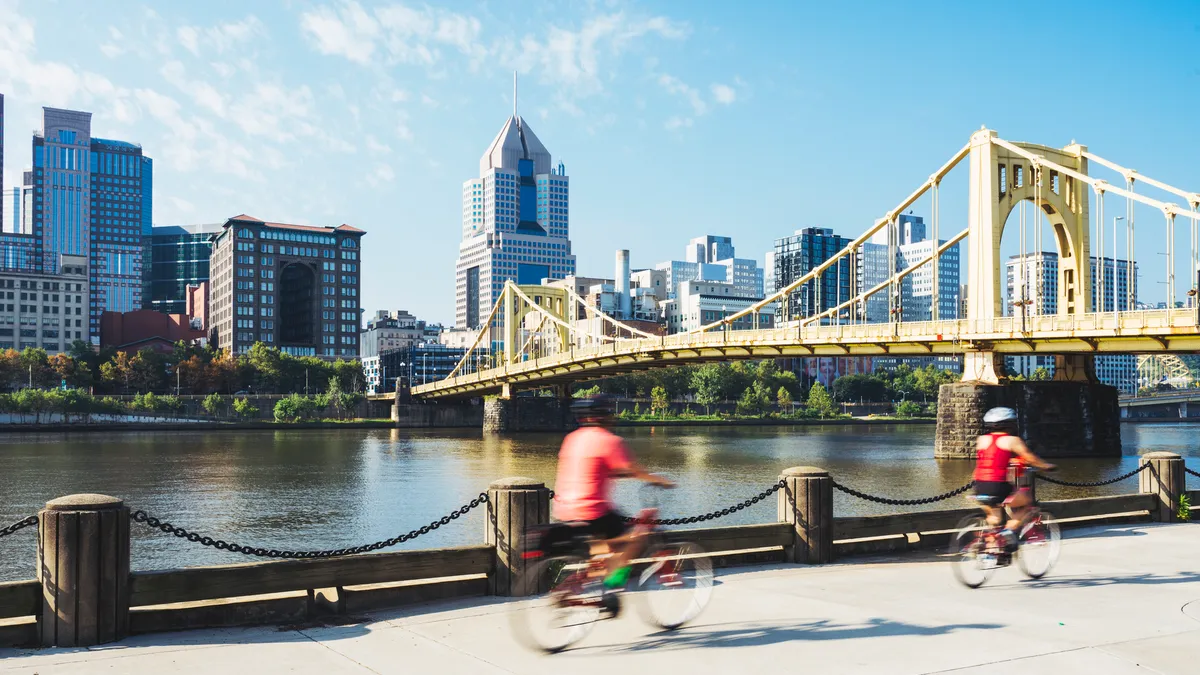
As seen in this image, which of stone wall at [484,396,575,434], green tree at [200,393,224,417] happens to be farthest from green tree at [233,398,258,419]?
stone wall at [484,396,575,434]


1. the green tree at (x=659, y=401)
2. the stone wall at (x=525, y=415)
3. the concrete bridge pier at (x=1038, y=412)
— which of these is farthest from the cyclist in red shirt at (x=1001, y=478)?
the green tree at (x=659, y=401)

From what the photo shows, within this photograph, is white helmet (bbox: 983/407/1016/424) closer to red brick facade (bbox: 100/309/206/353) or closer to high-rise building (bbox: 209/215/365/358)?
high-rise building (bbox: 209/215/365/358)

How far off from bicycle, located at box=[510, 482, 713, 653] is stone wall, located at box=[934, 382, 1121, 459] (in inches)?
1784

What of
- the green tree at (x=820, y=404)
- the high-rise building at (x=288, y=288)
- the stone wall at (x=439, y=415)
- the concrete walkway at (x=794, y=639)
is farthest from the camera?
the high-rise building at (x=288, y=288)

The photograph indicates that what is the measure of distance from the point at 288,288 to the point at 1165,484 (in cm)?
18157

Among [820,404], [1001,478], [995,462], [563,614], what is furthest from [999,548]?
[820,404]

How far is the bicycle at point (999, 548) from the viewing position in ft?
39.0

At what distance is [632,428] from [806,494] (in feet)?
336

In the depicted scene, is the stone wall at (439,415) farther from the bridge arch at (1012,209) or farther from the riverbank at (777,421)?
the bridge arch at (1012,209)

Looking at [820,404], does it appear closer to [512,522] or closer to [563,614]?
[512,522]

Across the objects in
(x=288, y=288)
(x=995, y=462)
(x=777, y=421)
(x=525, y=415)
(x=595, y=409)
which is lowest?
(x=777, y=421)

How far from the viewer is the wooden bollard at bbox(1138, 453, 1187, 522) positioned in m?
17.7

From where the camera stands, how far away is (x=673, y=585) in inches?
384

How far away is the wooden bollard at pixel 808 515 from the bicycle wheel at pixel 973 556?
Result: 1841mm
